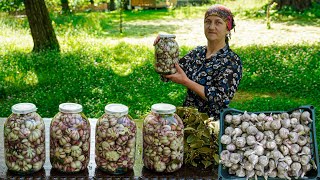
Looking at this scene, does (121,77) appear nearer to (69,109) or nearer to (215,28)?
(215,28)

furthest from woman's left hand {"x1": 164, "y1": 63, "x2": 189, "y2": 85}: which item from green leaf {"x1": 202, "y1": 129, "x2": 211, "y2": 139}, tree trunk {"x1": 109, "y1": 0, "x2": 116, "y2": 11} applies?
tree trunk {"x1": 109, "y1": 0, "x2": 116, "y2": 11}

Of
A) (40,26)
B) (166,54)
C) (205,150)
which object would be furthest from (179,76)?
(40,26)

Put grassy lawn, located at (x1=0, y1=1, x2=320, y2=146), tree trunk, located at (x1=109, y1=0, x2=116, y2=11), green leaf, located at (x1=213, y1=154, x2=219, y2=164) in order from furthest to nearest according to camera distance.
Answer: tree trunk, located at (x1=109, y1=0, x2=116, y2=11)
grassy lawn, located at (x1=0, y1=1, x2=320, y2=146)
green leaf, located at (x1=213, y1=154, x2=219, y2=164)

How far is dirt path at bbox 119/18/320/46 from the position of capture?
13.9 m

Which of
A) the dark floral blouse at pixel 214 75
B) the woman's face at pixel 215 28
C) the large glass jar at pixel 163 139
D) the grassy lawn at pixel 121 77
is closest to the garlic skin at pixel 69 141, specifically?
the large glass jar at pixel 163 139

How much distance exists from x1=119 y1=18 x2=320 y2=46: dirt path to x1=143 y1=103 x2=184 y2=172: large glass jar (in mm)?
11045

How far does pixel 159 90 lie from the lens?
28.1 ft

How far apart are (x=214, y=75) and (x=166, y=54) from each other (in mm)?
469

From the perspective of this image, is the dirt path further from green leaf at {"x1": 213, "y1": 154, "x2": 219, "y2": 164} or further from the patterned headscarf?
green leaf at {"x1": 213, "y1": 154, "x2": 219, "y2": 164}

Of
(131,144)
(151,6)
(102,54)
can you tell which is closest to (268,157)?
(131,144)

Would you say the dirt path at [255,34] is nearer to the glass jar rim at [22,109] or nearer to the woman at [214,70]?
the woman at [214,70]

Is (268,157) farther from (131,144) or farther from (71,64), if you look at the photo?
(71,64)

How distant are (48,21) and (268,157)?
30.3 feet

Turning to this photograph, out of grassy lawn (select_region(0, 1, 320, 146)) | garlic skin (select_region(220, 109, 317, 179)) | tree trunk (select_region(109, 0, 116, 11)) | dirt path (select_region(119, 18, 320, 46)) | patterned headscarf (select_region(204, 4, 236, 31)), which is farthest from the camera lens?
tree trunk (select_region(109, 0, 116, 11))
